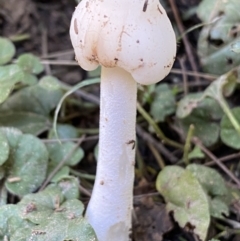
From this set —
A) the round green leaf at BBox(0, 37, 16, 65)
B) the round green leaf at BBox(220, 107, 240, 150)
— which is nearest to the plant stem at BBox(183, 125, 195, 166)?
the round green leaf at BBox(220, 107, 240, 150)

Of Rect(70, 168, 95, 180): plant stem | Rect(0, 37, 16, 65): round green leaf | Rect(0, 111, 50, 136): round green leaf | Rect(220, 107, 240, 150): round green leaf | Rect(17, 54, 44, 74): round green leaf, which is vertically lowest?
Rect(70, 168, 95, 180): plant stem

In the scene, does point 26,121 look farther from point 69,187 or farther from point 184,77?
point 184,77

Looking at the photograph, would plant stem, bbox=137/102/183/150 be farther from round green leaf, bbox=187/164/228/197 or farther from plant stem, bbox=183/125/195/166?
round green leaf, bbox=187/164/228/197

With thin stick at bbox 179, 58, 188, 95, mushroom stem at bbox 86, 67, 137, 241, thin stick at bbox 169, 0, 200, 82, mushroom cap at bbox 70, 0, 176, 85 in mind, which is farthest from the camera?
thin stick at bbox 169, 0, 200, 82

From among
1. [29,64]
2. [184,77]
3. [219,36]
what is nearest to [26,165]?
[29,64]

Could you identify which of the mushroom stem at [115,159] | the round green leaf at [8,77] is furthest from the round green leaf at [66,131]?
the mushroom stem at [115,159]

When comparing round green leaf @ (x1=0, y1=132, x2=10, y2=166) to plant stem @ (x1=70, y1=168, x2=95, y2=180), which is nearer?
round green leaf @ (x1=0, y1=132, x2=10, y2=166)

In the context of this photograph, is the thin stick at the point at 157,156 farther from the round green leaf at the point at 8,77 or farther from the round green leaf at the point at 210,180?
the round green leaf at the point at 8,77

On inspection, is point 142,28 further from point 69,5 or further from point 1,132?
point 69,5

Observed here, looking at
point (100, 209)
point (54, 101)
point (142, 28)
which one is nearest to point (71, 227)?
point (100, 209)
